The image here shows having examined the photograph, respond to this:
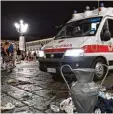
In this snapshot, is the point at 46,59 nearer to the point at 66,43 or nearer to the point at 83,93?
the point at 66,43

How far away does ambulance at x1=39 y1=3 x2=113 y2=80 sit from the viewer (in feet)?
21.0

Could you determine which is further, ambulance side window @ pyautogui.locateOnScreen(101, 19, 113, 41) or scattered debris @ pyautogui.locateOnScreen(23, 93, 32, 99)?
ambulance side window @ pyautogui.locateOnScreen(101, 19, 113, 41)

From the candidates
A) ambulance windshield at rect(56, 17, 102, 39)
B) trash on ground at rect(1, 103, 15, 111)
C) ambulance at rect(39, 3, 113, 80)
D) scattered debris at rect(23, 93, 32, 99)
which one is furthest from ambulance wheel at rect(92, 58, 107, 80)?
trash on ground at rect(1, 103, 15, 111)

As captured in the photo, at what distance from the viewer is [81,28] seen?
292 inches

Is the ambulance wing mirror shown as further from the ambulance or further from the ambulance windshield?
the ambulance windshield

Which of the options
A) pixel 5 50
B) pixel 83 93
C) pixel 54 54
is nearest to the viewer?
pixel 83 93

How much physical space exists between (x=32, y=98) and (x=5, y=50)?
26.4ft

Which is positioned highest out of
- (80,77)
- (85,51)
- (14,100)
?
(85,51)

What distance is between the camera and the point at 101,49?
6.92 meters

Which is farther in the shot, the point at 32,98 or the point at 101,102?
the point at 32,98

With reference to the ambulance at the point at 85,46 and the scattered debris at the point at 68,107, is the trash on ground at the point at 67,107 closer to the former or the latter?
the scattered debris at the point at 68,107

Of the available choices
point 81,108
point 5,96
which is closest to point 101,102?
point 81,108

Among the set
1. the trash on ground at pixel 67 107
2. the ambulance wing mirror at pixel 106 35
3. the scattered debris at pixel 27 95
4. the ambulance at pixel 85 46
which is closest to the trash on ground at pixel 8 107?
the scattered debris at pixel 27 95

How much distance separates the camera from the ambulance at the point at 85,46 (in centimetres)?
639
